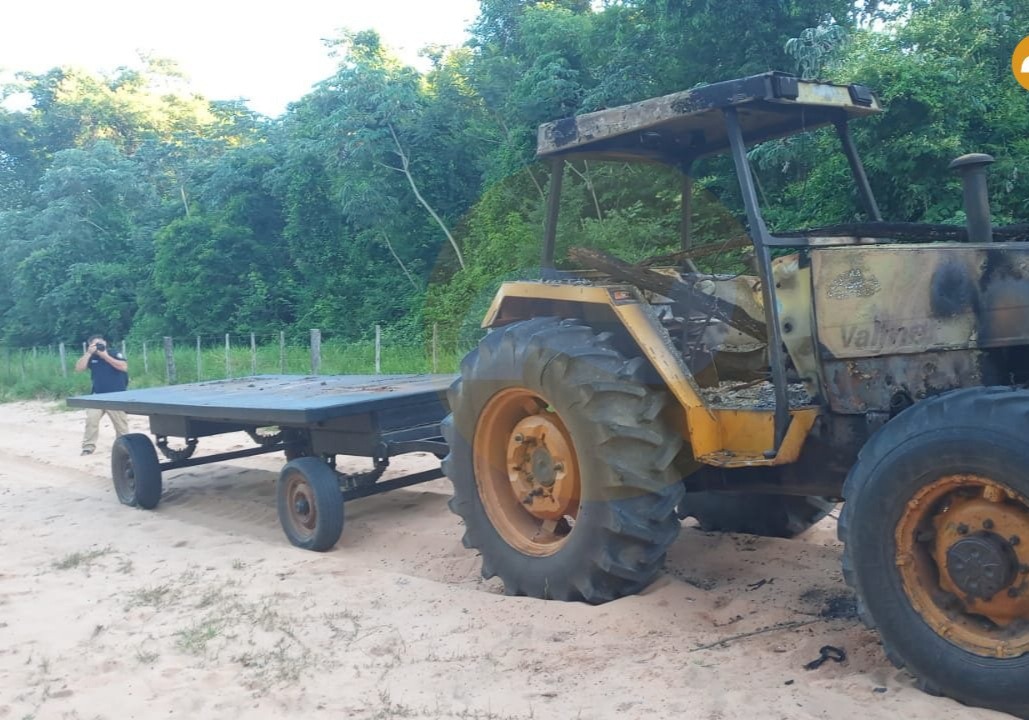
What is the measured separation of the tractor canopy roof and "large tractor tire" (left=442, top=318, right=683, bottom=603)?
0.98 meters

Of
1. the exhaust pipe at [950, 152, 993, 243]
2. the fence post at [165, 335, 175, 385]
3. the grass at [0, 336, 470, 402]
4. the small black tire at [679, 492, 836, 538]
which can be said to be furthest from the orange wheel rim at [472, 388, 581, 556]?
the fence post at [165, 335, 175, 385]

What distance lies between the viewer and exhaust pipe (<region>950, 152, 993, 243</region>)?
3.99 metres

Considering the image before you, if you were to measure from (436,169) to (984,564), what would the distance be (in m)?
22.0

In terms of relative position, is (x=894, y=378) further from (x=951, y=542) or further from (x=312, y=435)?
(x=312, y=435)

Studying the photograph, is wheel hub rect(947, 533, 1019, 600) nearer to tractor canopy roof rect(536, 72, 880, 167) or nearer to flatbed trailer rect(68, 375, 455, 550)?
tractor canopy roof rect(536, 72, 880, 167)

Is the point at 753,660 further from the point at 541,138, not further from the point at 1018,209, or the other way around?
the point at 1018,209

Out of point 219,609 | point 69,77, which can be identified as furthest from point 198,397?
point 69,77

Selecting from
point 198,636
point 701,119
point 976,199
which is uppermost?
point 701,119

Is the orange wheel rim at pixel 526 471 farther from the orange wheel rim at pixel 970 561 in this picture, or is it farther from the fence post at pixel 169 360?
the fence post at pixel 169 360

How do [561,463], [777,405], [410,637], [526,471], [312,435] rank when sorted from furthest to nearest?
[312,435]
[526,471]
[561,463]
[410,637]
[777,405]

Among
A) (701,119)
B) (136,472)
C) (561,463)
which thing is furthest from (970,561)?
(136,472)

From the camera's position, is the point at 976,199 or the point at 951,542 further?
the point at 976,199

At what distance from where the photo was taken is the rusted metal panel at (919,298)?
364 centimetres

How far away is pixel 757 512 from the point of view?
5406 millimetres
